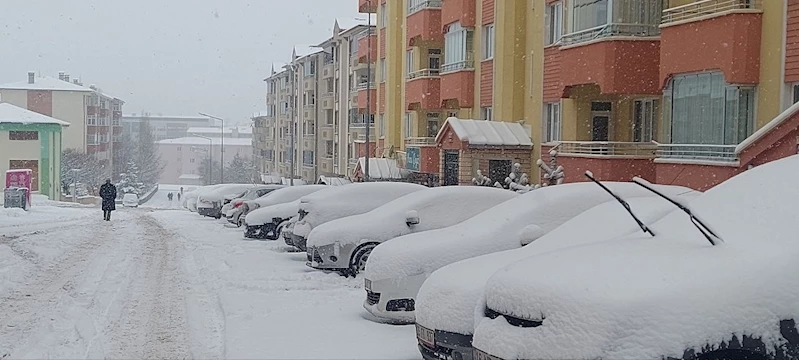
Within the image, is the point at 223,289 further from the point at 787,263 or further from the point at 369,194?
the point at 787,263

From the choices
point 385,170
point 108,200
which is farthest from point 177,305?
point 385,170

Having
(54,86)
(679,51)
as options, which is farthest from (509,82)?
(54,86)

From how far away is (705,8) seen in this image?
14.7 meters

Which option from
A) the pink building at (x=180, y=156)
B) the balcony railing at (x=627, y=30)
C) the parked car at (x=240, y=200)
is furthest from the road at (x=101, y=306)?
the pink building at (x=180, y=156)

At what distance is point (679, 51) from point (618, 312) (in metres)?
11.3

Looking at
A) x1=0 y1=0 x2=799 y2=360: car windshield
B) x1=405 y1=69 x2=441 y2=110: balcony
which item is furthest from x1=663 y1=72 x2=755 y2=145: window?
x1=405 y1=69 x2=441 y2=110: balcony

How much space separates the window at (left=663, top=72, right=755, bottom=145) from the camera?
14.0 m

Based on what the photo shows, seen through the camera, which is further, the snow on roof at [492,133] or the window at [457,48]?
the window at [457,48]

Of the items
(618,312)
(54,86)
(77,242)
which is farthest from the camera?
(54,86)

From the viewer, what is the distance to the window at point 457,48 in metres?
27.7

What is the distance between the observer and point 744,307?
5004 millimetres

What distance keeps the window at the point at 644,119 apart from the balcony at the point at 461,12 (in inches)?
347

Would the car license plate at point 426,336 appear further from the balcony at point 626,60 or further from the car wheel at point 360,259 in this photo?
the balcony at point 626,60

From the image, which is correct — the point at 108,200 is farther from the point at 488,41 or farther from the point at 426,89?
the point at 488,41
